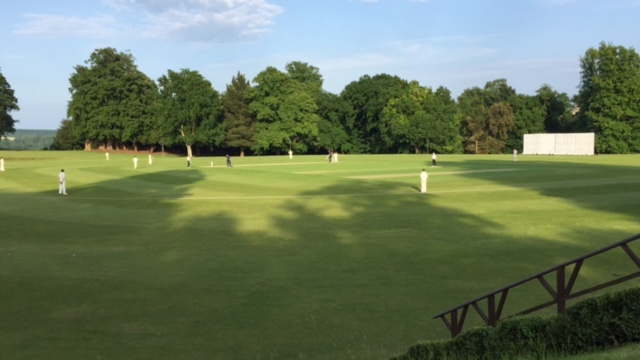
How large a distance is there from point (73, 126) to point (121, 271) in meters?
108

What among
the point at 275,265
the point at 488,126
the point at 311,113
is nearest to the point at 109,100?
the point at 311,113

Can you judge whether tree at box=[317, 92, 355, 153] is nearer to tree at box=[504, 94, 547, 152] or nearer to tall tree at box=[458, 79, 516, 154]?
tall tree at box=[458, 79, 516, 154]

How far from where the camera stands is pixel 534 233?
17.8 meters

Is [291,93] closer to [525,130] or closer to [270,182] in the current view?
[525,130]

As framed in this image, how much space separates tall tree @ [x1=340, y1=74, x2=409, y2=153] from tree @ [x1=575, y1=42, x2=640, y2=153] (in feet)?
118

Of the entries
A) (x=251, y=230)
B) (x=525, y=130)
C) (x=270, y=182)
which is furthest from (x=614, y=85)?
(x=251, y=230)

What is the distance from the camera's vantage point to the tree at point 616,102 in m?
89.1

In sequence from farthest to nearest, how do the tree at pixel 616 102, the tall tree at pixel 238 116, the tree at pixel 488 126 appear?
the tree at pixel 488 126 → the tall tree at pixel 238 116 → the tree at pixel 616 102

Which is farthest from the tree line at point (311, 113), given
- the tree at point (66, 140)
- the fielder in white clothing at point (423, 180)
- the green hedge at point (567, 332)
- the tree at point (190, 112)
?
the green hedge at point (567, 332)

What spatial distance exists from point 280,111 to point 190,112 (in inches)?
681

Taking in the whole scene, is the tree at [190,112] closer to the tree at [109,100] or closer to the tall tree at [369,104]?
the tree at [109,100]

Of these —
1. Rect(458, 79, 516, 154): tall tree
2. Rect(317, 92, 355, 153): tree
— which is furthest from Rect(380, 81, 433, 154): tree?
Rect(458, 79, 516, 154): tall tree

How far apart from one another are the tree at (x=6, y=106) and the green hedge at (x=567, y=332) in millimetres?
113927

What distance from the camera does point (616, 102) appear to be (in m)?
89.2
